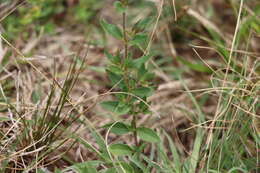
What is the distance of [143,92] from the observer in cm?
148

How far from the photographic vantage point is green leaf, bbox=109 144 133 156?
1461 millimetres

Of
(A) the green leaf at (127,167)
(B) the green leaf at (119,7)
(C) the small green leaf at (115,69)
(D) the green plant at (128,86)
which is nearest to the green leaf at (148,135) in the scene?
(D) the green plant at (128,86)

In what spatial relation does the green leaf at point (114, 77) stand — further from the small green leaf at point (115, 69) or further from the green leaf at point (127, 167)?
the green leaf at point (127, 167)

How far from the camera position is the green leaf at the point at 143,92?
4.82 ft

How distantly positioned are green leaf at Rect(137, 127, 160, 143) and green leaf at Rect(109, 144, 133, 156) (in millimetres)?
71

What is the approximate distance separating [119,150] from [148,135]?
0.12m

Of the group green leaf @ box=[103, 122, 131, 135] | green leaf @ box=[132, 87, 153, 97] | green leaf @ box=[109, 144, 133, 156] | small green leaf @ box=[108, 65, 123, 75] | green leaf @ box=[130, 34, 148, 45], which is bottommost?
green leaf @ box=[109, 144, 133, 156]

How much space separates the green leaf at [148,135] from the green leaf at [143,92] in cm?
14

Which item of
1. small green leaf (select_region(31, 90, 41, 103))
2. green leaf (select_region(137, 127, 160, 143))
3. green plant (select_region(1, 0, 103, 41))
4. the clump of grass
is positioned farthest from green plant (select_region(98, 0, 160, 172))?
green plant (select_region(1, 0, 103, 41))

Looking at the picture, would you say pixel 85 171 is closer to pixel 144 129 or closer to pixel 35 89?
pixel 144 129

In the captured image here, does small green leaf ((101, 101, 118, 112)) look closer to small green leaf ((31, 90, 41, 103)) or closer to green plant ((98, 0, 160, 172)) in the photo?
green plant ((98, 0, 160, 172))

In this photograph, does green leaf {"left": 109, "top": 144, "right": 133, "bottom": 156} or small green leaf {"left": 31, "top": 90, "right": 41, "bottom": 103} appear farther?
small green leaf {"left": 31, "top": 90, "right": 41, "bottom": 103}

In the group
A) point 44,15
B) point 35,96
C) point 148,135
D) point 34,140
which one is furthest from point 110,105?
point 44,15

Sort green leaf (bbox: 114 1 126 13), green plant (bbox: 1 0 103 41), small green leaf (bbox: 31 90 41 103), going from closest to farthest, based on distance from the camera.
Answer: green leaf (bbox: 114 1 126 13), small green leaf (bbox: 31 90 41 103), green plant (bbox: 1 0 103 41)
